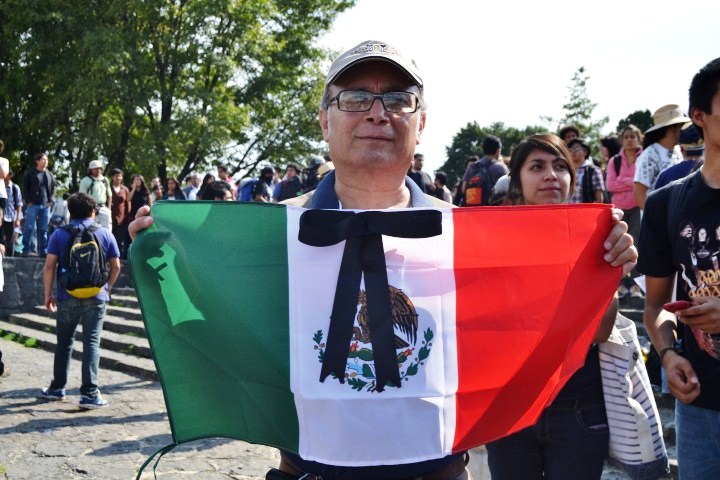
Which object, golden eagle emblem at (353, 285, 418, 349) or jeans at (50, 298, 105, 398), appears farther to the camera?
jeans at (50, 298, 105, 398)

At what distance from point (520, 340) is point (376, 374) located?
512 millimetres

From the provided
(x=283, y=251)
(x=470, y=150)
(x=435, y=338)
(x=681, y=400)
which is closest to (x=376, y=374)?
(x=435, y=338)

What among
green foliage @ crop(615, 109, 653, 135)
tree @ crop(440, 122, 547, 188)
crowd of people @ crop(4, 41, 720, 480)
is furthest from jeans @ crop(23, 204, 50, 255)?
tree @ crop(440, 122, 547, 188)

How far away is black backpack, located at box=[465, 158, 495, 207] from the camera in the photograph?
9.27 meters

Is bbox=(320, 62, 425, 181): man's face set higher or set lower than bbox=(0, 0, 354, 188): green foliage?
lower

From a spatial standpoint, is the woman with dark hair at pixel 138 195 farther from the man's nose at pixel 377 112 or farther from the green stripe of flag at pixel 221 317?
the man's nose at pixel 377 112

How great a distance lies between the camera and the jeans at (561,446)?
3059mm

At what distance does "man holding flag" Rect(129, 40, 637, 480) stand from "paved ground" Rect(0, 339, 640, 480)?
11.8ft

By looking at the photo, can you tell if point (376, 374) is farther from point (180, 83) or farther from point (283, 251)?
point (180, 83)

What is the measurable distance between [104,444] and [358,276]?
16.6ft

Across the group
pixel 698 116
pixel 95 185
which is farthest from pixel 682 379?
pixel 95 185

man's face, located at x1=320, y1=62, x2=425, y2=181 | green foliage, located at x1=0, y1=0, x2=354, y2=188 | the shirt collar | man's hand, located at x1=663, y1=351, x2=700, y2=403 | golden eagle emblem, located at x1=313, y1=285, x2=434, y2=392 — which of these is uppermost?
green foliage, located at x1=0, y1=0, x2=354, y2=188

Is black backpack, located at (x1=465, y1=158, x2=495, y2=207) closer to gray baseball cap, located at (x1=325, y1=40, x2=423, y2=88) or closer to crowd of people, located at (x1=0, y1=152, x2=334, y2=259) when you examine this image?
crowd of people, located at (x1=0, y1=152, x2=334, y2=259)

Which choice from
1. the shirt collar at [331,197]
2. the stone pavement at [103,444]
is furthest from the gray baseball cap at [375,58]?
the stone pavement at [103,444]
